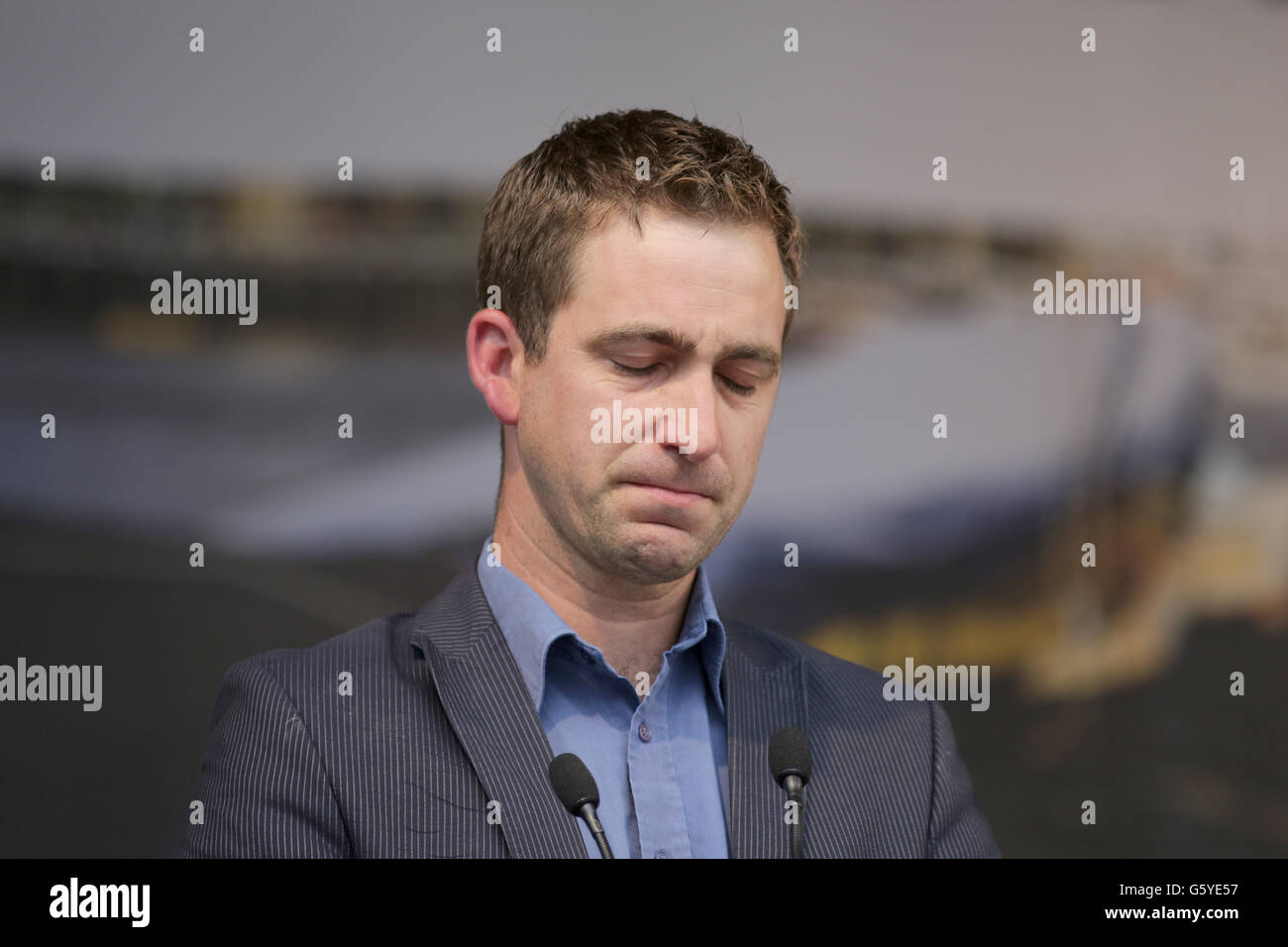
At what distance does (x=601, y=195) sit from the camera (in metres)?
1.78

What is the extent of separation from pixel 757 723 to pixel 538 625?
0.36 metres

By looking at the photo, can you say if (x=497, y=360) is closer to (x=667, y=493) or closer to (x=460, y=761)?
(x=667, y=493)

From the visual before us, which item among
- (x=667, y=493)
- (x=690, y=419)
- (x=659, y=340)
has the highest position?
(x=659, y=340)

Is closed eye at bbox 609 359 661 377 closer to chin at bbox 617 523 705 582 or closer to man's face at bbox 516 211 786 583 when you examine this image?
man's face at bbox 516 211 786 583

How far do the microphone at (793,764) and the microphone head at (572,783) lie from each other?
0.87 ft

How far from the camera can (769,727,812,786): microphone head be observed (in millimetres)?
1684

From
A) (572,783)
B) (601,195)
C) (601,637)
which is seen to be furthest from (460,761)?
(601,195)

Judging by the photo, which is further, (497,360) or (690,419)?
(497,360)

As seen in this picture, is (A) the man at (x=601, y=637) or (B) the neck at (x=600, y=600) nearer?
(A) the man at (x=601, y=637)

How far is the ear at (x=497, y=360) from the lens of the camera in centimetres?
187

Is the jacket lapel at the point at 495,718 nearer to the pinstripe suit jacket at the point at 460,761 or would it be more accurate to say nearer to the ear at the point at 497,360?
the pinstripe suit jacket at the point at 460,761

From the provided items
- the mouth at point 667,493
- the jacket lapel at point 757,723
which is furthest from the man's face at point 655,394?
the jacket lapel at point 757,723

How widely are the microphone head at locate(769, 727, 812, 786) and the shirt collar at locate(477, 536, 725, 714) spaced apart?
16cm
